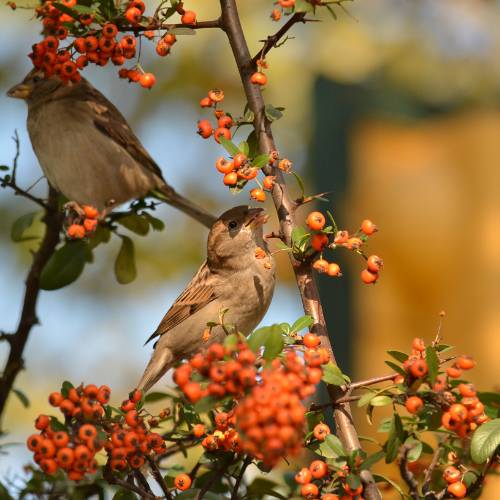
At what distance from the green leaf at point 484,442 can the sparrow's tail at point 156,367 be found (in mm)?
2416

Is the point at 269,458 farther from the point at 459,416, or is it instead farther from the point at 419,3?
the point at 419,3

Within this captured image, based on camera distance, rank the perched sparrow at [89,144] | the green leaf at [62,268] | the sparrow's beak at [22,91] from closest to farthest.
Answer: the green leaf at [62,268] → the perched sparrow at [89,144] → the sparrow's beak at [22,91]

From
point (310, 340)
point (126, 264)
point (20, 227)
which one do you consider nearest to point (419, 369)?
point (310, 340)

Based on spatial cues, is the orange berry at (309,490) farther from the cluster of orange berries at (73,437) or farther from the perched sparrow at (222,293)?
the perched sparrow at (222,293)

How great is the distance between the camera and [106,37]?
95.1 inches

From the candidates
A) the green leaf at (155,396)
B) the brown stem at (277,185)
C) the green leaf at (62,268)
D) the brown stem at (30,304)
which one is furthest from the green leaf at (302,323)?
the green leaf at (62,268)

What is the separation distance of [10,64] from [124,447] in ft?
26.1

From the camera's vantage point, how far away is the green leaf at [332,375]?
2.18 m

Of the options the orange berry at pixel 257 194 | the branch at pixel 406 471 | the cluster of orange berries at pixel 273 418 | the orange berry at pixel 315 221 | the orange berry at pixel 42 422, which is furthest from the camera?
the orange berry at pixel 257 194

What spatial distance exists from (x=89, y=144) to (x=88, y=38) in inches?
125

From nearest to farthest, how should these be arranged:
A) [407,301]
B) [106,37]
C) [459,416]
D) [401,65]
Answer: [459,416] → [106,37] → [407,301] → [401,65]

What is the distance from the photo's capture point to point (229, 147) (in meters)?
2.44

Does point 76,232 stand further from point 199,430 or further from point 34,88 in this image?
point 34,88

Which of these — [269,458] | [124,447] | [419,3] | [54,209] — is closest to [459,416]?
[269,458]
